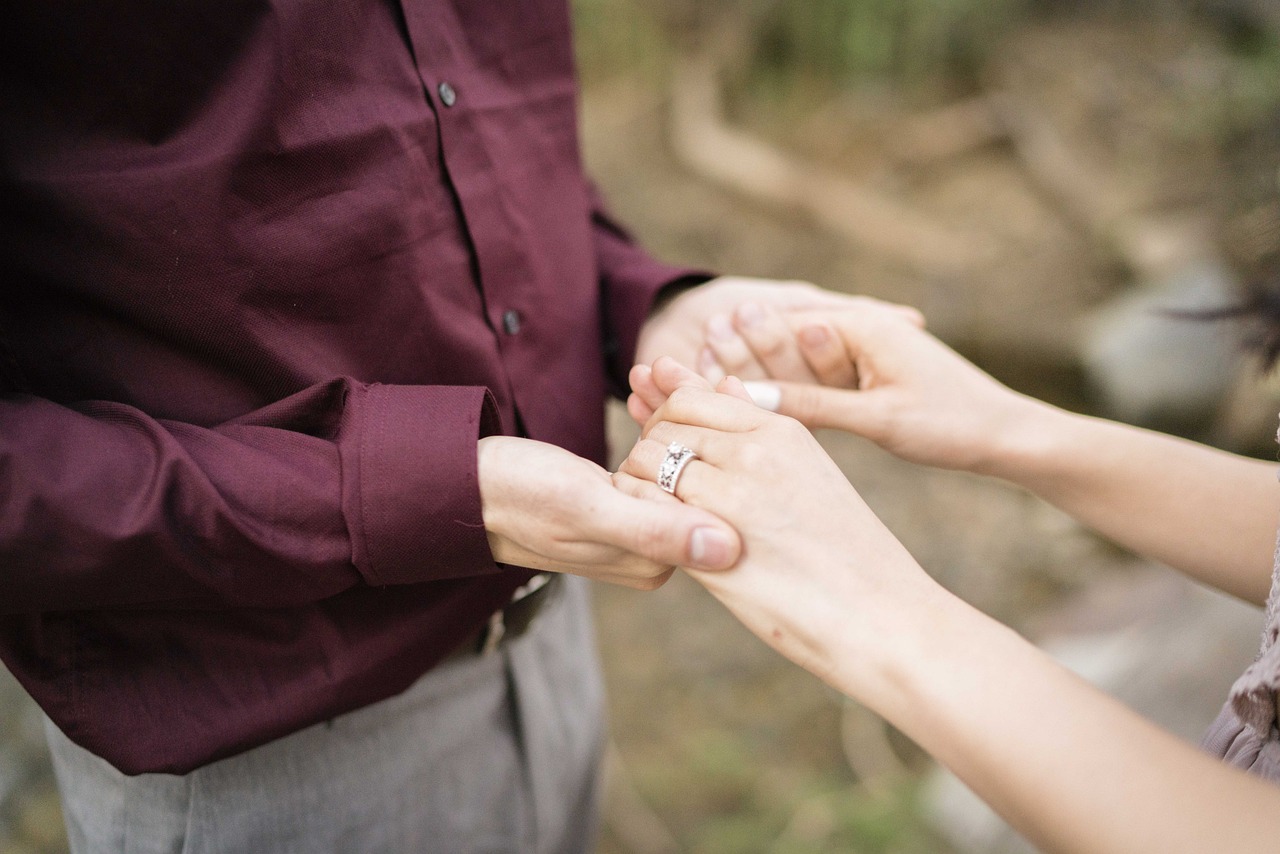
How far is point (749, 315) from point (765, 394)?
140mm

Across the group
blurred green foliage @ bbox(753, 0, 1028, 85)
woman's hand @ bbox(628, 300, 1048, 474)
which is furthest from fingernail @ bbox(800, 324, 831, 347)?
blurred green foliage @ bbox(753, 0, 1028, 85)

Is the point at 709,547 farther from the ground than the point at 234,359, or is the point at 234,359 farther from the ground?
the point at 234,359

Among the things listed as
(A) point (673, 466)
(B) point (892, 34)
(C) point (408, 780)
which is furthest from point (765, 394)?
(B) point (892, 34)

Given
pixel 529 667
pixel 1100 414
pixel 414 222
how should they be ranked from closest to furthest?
pixel 414 222 → pixel 529 667 → pixel 1100 414

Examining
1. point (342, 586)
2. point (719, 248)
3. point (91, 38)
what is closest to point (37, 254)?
point (91, 38)

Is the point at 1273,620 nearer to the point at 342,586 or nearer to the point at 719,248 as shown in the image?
the point at 342,586

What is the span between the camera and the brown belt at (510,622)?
1.34m

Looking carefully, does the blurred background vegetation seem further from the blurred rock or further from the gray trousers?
the gray trousers

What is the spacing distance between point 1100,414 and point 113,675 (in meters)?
4.21

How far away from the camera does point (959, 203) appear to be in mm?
5395

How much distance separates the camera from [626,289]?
1.51 metres

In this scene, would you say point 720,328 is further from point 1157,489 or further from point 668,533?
point 1157,489

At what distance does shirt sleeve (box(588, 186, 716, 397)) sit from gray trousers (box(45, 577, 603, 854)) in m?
0.42

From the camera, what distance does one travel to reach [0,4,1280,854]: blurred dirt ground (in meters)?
2.56
